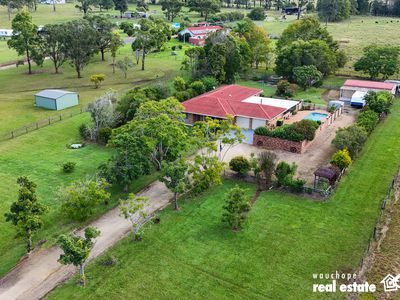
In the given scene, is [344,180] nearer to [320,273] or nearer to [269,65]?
[320,273]

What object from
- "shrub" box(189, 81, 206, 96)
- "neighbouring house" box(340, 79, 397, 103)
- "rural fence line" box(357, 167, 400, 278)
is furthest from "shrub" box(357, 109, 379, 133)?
"shrub" box(189, 81, 206, 96)

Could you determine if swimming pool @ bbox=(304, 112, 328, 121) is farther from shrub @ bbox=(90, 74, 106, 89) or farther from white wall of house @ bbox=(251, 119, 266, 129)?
shrub @ bbox=(90, 74, 106, 89)

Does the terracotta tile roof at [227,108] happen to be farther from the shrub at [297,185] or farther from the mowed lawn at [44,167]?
the shrub at [297,185]

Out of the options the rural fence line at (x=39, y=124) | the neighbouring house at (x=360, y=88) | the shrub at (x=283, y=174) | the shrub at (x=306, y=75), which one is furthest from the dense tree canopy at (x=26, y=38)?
the shrub at (x=283, y=174)

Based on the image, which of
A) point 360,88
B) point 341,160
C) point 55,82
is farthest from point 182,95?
point 55,82

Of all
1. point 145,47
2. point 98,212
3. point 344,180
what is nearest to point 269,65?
point 145,47
